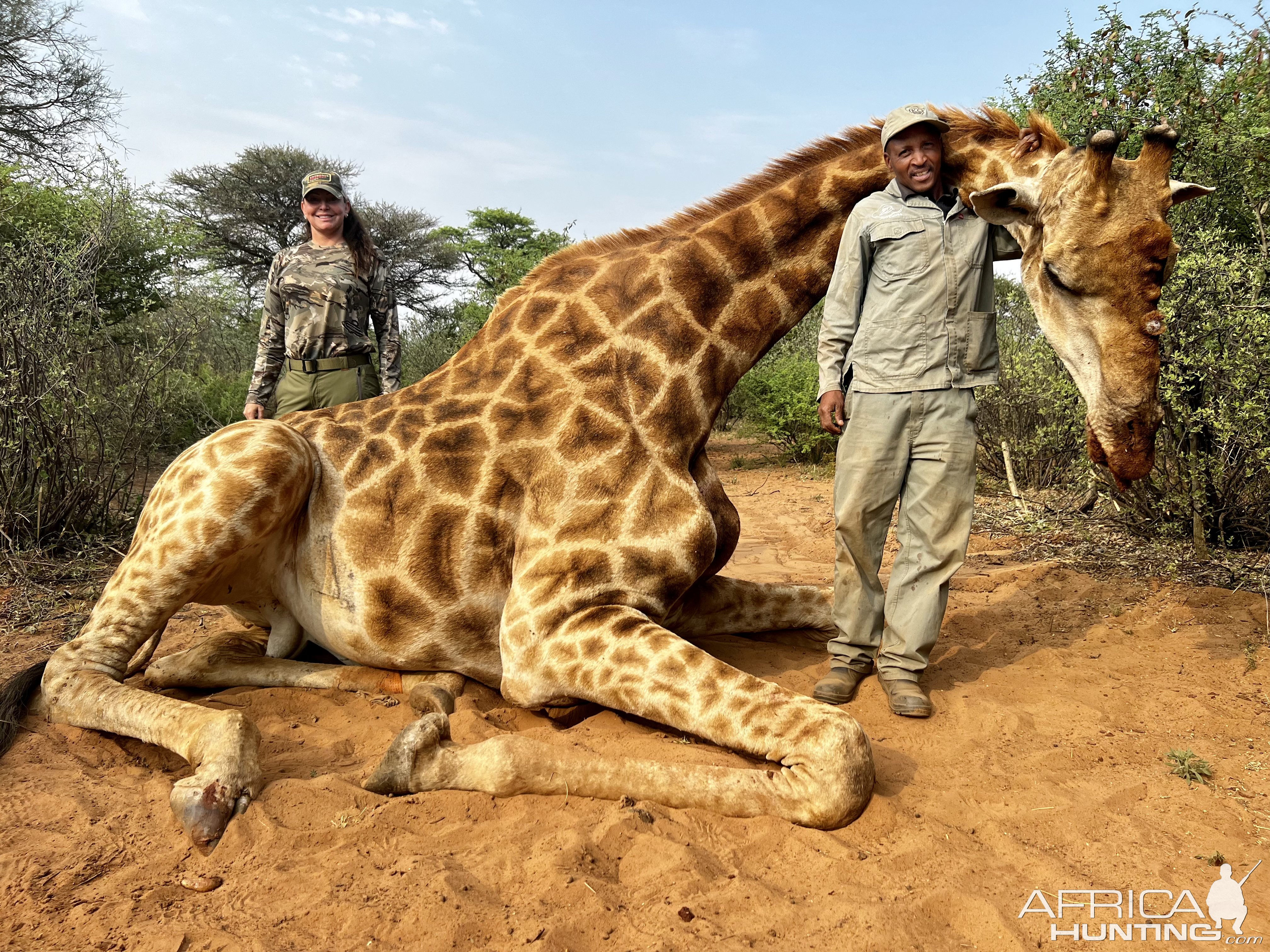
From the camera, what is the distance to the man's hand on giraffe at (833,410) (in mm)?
3574

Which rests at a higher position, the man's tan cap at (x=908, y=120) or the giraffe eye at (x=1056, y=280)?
the man's tan cap at (x=908, y=120)

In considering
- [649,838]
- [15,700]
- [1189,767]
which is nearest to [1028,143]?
[1189,767]

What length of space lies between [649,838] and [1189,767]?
190 centimetres

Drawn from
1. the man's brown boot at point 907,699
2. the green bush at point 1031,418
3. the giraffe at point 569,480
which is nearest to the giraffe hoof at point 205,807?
the giraffe at point 569,480

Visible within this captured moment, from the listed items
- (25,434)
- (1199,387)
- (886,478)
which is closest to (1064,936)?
(886,478)

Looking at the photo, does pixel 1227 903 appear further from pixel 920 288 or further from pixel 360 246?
pixel 360 246

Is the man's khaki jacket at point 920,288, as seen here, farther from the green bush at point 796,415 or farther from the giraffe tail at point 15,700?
the green bush at point 796,415

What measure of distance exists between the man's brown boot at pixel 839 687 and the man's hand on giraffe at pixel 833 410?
1059mm

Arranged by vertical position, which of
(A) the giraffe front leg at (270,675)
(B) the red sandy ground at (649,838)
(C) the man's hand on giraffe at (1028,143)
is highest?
(C) the man's hand on giraffe at (1028,143)

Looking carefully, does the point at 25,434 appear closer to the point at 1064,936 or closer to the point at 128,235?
the point at 128,235

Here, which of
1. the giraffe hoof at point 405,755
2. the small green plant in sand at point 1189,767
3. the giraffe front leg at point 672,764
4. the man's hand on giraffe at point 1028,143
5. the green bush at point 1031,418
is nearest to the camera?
the giraffe front leg at point 672,764

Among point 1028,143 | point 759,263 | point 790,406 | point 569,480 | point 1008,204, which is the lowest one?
point 790,406

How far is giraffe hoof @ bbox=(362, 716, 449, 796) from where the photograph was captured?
104 inches

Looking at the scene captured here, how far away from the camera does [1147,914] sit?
6.92 feet
